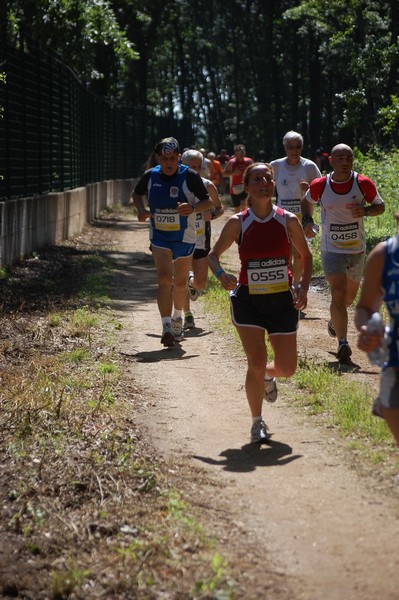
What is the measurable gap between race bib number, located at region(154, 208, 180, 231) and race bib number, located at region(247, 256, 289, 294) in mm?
3484

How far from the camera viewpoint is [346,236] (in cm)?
1034

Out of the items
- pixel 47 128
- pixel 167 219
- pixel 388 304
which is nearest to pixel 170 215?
pixel 167 219

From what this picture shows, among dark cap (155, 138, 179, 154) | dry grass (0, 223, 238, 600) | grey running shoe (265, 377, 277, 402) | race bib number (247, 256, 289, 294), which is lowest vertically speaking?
dry grass (0, 223, 238, 600)

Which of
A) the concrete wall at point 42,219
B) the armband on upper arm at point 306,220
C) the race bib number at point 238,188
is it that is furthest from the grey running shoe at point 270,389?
the race bib number at point 238,188

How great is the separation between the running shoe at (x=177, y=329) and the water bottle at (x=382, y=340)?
639 centimetres

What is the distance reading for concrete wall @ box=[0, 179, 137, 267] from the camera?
16203mm

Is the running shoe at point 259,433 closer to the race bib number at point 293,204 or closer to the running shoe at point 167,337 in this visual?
the running shoe at point 167,337

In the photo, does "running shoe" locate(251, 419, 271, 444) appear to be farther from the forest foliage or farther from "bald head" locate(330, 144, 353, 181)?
the forest foliage

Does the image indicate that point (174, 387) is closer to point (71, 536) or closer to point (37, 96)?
point (71, 536)

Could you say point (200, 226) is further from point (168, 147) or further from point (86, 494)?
point (86, 494)

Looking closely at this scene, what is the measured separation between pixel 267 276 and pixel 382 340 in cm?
256

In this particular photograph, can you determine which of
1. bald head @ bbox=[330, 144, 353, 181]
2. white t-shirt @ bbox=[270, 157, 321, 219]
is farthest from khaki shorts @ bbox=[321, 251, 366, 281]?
white t-shirt @ bbox=[270, 157, 321, 219]

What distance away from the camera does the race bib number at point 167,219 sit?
10.9 metres

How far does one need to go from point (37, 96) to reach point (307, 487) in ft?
47.7
